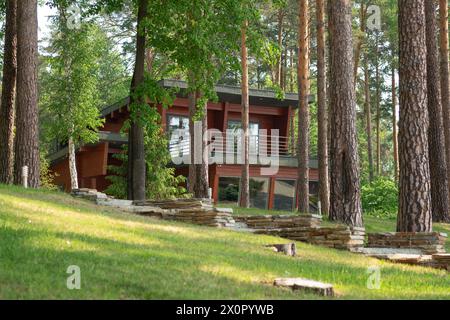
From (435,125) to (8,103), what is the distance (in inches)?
558

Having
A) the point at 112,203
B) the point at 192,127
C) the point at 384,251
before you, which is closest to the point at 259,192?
the point at 192,127

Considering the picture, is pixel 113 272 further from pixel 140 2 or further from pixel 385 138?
pixel 385 138

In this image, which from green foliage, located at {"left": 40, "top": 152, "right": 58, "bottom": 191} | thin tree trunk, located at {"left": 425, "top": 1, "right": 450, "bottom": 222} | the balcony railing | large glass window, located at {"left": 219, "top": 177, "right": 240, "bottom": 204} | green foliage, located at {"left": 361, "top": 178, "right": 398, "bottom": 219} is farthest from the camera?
green foliage, located at {"left": 40, "top": 152, "right": 58, "bottom": 191}

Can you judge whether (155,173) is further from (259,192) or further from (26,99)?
(26,99)

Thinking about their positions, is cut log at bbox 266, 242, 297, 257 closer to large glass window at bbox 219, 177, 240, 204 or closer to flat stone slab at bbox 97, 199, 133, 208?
flat stone slab at bbox 97, 199, 133, 208

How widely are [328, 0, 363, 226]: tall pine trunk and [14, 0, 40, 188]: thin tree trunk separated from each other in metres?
7.86

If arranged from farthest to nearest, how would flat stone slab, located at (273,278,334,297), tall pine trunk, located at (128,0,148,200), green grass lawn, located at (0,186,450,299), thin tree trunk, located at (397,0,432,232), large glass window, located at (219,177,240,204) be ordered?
large glass window, located at (219,177,240,204) < tall pine trunk, located at (128,0,148,200) < thin tree trunk, located at (397,0,432,232) < flat stone slab, located at (273,278,334,297) < green grass lawn, located at (0,186,450,299)

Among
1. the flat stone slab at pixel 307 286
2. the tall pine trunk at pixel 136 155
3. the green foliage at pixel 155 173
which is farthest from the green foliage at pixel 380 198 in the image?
the flat stone slab at pixel 307 286

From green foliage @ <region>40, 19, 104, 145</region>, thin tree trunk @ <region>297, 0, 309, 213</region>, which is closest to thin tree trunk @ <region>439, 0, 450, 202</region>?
thin tree trunk @ <region>297, 0, 309, 213</region>

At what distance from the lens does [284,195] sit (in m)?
33.2

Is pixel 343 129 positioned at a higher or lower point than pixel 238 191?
higher

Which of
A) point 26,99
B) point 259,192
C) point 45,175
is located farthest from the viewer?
point 45,175

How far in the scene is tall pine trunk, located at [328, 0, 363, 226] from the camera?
17.4m

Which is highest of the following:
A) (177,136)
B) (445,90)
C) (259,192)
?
(445,90)
